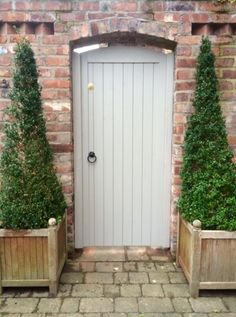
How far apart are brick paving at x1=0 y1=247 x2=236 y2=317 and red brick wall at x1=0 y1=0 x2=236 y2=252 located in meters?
1.44

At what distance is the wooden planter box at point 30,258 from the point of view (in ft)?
8.79

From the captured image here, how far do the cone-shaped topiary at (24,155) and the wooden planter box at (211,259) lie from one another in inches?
50.0

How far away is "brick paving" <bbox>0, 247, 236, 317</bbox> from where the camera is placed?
256 cm

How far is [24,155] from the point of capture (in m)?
2.70

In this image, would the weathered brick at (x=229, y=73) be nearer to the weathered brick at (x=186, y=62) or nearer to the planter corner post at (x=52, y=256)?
the weathered brick at (x=186, y=62)

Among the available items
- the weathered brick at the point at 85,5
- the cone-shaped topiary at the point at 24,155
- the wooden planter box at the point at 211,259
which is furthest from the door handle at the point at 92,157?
the weathered brick at the point at 85,5

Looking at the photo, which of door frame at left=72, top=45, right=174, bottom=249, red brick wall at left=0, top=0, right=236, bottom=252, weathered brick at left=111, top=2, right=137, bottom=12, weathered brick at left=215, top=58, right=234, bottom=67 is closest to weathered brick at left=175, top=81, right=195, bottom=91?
red brick wall at left=0, top=0, right=236, bottom=252

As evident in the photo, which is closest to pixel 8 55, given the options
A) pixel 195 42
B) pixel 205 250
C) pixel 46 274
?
pixel 195 42

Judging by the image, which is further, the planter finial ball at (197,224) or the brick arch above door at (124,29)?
the brick arch above door at (124,29)

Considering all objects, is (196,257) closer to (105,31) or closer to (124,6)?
(105,31)

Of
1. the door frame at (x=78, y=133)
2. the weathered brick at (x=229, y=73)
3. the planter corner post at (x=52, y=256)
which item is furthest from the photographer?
the door frame at (x=78, y=133)

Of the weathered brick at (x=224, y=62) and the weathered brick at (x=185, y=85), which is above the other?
the weathered brick at (x=224, y=62)

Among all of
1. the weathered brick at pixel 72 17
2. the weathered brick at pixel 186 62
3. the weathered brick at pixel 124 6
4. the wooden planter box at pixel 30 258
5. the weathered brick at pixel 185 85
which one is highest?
the weathered brick at pixel 124 6

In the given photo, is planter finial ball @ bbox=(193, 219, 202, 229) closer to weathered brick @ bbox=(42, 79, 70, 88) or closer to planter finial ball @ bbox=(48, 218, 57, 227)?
planter finial ball @ bbox=(48, 218, 57, 227)
